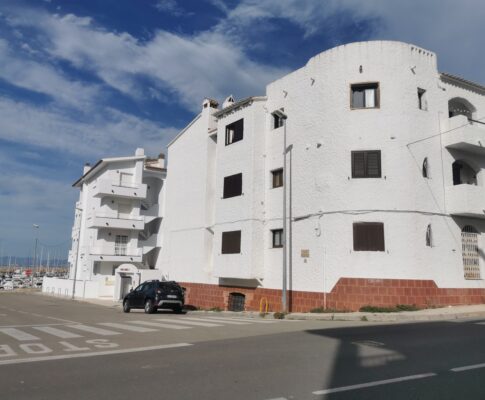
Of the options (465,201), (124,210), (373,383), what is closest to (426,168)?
(465,201)

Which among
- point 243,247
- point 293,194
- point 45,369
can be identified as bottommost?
point 45,369

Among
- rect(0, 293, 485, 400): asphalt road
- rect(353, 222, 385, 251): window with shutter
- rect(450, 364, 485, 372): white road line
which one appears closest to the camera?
rect(0, 293, 485, 400): asphalt road

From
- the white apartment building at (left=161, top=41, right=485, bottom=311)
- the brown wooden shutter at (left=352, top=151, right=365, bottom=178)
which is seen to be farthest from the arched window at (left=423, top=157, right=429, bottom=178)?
the brown wooden shutter at (left=352, top=151, right=365, bottom=178)

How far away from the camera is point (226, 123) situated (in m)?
28.5

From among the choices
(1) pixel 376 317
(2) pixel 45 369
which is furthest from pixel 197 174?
(2) pixel 45 369

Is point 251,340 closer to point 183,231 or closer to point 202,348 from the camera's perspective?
point 202,348

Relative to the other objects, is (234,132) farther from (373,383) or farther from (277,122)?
(373,383)

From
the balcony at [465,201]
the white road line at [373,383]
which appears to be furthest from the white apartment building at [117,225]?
the white road line at [373,383]

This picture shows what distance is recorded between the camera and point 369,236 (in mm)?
19484

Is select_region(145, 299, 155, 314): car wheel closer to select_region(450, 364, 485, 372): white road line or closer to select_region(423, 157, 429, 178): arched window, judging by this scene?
select_region(423, 157, 429, 178): arched window

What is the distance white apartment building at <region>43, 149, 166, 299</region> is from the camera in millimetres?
45469

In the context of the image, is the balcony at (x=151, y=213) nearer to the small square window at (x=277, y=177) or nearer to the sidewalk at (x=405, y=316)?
the small square window at (x=277, y=177)

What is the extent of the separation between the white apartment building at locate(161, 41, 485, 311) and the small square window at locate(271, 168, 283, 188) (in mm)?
70

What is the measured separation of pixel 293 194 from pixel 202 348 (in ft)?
47.2
